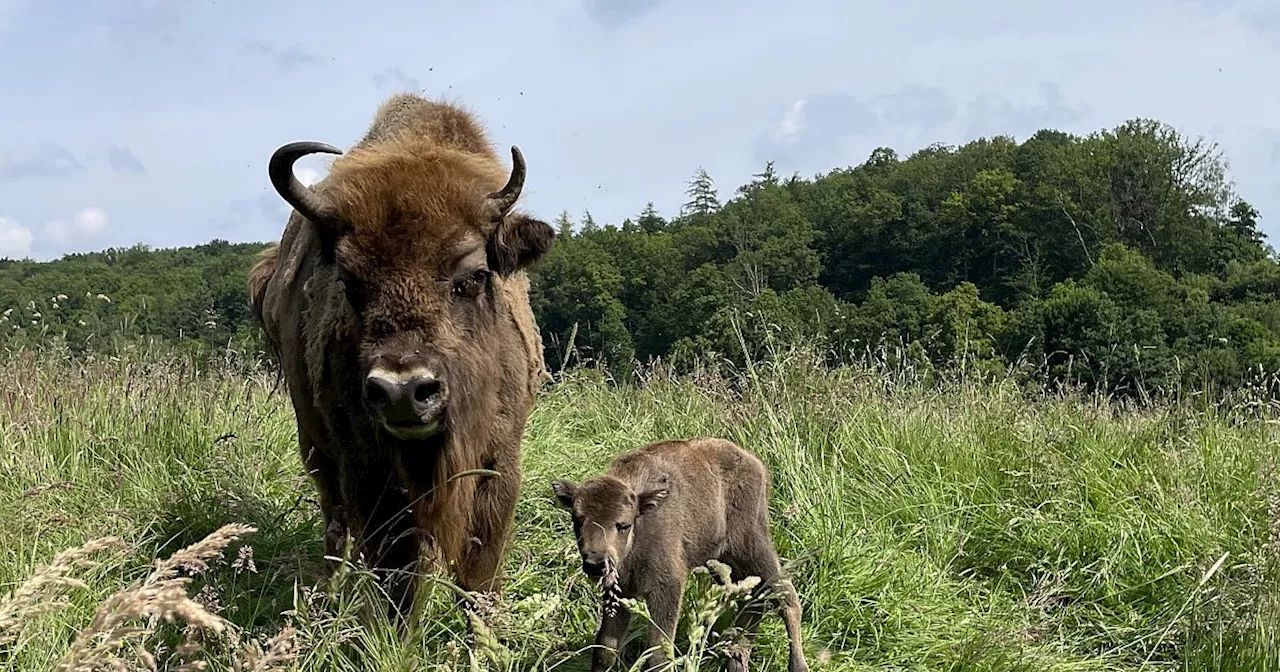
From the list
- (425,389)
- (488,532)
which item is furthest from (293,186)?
(488,532)

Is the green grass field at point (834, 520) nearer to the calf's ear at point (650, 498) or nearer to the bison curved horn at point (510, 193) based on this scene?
the calf's ear at point (650, 498)

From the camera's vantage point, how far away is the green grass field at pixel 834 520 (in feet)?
13.7

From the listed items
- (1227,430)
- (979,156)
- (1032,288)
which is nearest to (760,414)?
(1227,430)

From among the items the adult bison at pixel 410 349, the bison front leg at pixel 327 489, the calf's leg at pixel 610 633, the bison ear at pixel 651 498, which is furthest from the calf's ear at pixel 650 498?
the bison front leg at pixel 327 489

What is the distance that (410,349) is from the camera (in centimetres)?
379

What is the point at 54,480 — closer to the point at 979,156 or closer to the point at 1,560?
the point at 1,560

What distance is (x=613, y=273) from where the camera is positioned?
3878cm

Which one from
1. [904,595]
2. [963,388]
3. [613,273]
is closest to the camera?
[904,595]

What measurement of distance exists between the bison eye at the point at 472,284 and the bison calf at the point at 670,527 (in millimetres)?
894

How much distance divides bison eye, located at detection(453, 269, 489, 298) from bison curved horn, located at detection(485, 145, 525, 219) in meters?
0.27

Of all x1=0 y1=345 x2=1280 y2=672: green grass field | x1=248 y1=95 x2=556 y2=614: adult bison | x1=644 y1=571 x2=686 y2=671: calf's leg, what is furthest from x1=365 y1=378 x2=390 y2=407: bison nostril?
x1=644 y1=571 x2=686 y2=671: calf's leg

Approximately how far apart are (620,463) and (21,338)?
6.37 meters

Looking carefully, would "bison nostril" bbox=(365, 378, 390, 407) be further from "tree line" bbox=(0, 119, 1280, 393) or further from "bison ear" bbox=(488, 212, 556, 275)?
"tree line" bbox=(0, 119, 1280, 393)

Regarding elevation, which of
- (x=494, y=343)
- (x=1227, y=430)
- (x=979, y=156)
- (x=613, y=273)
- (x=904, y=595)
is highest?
(x=979, y=156)
